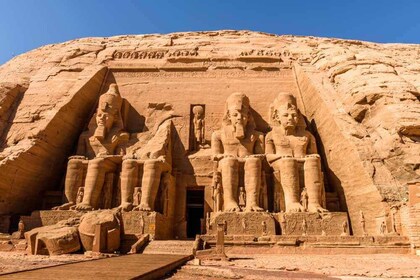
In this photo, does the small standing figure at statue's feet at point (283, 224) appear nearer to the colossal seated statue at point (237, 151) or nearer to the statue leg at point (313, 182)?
the colossal seated statue at point (237, 151)

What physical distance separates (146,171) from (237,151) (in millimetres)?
2749

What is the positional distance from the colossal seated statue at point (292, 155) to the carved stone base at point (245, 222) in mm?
761

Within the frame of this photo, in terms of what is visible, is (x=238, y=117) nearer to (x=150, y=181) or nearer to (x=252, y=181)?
(x=252, y=181)

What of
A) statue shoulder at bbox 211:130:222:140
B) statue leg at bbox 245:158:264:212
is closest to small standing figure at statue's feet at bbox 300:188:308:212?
statue leg at bbox 245:158:264:212

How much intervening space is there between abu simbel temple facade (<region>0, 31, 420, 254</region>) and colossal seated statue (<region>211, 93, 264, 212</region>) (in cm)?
4

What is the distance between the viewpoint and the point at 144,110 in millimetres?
12914


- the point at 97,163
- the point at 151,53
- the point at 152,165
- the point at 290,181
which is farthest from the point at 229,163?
the point at 151,53

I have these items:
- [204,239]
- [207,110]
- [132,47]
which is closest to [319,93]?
[207,110]

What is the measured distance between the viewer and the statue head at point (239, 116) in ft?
36.2

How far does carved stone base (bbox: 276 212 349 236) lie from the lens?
9141 millimetres

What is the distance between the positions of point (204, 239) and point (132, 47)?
8993 mm

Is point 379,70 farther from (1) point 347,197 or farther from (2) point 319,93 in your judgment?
(1) point 347,197

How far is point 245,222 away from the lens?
30.4 feet

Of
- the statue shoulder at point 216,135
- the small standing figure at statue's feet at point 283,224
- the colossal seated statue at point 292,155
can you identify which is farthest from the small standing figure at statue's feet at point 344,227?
the statue shoulder at point 216,135
